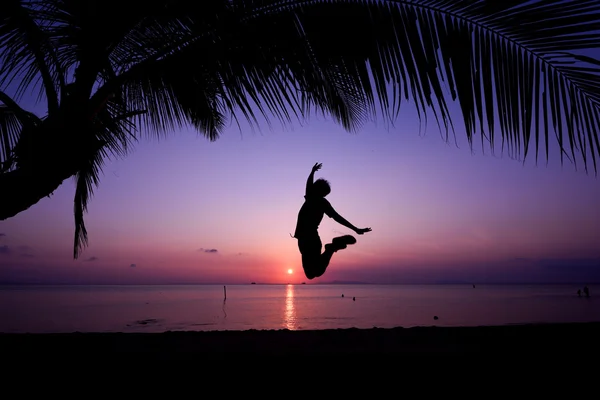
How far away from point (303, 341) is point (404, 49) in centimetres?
403

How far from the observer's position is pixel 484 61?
2.02 meters

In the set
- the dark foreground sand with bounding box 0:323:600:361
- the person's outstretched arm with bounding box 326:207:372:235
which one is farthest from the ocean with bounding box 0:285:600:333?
the person's outstretched arm with bounding box 326:207:372:235

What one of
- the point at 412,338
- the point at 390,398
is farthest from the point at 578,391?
the point at 412,338

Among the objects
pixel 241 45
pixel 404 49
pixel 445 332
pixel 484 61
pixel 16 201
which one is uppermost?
pixel 241 45

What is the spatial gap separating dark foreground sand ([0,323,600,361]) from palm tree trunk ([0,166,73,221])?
7.06 feet

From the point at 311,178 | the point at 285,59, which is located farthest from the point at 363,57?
the point at 311,178

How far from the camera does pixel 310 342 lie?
5.24 meters

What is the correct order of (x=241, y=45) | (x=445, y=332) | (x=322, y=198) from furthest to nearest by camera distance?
(x=445, y=332) < (x=322, y=198) < (x=241, y=45)

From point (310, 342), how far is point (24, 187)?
388 centimetres

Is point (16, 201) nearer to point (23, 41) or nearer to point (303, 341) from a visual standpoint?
point (23, 41)

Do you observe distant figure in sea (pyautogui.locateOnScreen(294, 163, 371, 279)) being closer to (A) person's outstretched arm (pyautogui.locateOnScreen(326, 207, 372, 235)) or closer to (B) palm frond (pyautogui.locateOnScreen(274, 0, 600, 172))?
(A) person's outstretched arm (pyautogui.locateOnScreen(326, 207, 372, 235))

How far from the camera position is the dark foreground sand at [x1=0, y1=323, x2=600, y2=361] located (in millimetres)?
4285

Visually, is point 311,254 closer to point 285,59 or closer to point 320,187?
point 320,187

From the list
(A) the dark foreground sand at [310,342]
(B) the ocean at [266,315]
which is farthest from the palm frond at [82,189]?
(B) the ocean at [266,315]
